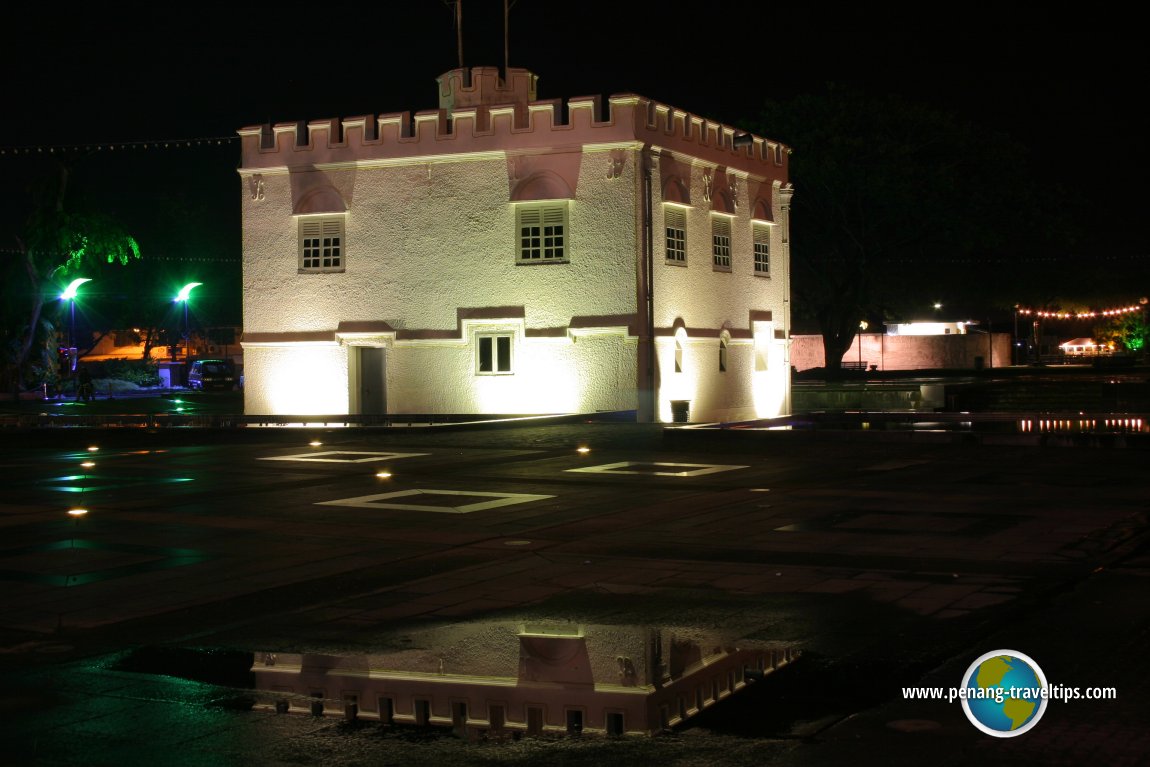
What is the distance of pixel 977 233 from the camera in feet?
175

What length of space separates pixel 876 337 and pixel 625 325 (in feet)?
162

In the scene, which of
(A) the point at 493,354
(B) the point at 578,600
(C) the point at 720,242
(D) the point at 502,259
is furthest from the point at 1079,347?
(B) the point at 578,600

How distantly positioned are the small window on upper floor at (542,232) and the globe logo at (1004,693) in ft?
91.3

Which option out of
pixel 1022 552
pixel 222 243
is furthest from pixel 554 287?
pixel 222 243

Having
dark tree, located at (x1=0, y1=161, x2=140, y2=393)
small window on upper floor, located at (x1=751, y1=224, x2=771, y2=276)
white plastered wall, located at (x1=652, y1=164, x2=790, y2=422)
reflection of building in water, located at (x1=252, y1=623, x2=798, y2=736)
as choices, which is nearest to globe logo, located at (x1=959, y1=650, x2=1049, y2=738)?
reflection of building in water, located at (x1=252, y1=623, x2=798, y2=736)

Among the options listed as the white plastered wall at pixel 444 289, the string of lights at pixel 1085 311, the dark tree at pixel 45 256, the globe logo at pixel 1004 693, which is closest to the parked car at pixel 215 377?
the dark tree at pixel 45 256

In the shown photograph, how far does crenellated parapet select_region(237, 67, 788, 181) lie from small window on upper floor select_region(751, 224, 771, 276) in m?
1.83

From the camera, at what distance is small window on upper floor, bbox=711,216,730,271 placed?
37594mm

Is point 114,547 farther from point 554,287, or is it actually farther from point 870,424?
point 554,287

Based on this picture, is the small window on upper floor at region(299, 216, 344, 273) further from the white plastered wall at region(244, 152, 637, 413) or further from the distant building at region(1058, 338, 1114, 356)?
the distant building at region(1058, 338, 1114, 356)

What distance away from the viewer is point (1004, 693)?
6.50 meters

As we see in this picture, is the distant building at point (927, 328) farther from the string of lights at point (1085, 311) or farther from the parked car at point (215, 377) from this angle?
the parked car at point (215, 377)

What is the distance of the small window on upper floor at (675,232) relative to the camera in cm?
3509

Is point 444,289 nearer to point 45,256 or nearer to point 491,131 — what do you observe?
point 491,131
